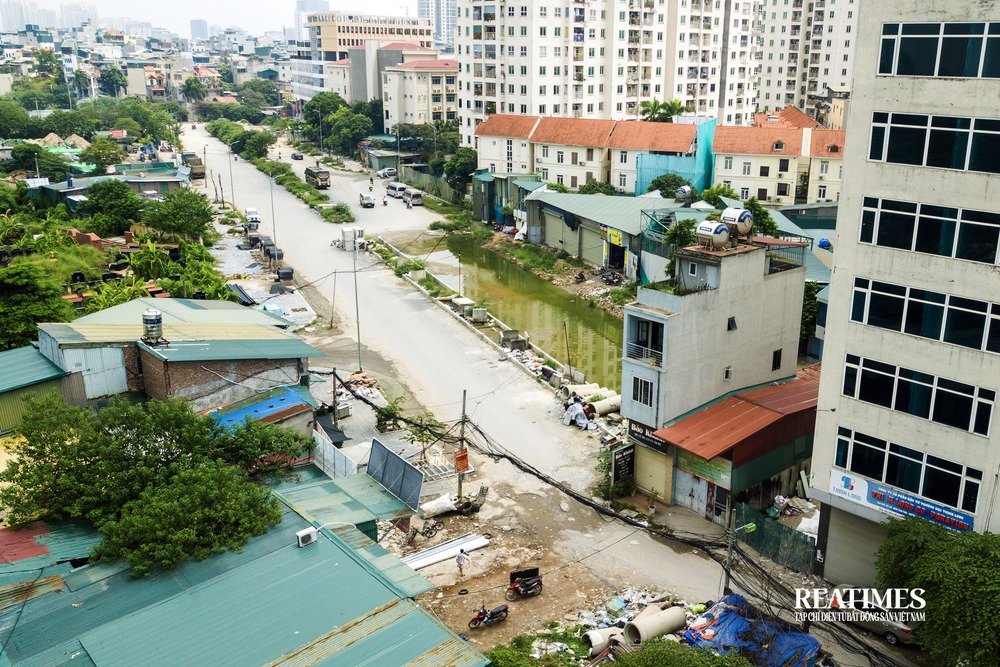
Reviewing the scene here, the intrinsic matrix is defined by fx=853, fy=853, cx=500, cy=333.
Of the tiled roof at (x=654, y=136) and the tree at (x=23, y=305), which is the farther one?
the tiled roof at (x=654, y=136)

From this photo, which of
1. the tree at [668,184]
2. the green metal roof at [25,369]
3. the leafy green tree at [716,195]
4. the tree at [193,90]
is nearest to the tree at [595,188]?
the tree at [668,184]

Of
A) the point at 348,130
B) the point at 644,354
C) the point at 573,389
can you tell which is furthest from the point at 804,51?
the point at 644,354

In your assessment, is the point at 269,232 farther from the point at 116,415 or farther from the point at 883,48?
the point at 883,48

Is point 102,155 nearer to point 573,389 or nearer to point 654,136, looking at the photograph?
point 654,136

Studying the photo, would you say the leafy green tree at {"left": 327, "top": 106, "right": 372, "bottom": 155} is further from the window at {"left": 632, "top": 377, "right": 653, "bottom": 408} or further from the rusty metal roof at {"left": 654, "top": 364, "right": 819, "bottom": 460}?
the rusty metal roof at {"left": 654, "top": 364, "right": 819, "bottom": 460}

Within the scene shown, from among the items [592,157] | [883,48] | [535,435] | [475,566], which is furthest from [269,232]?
[883,48]

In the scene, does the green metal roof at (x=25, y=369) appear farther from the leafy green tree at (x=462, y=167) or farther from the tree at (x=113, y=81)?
the tree at (x=113, y=81)
